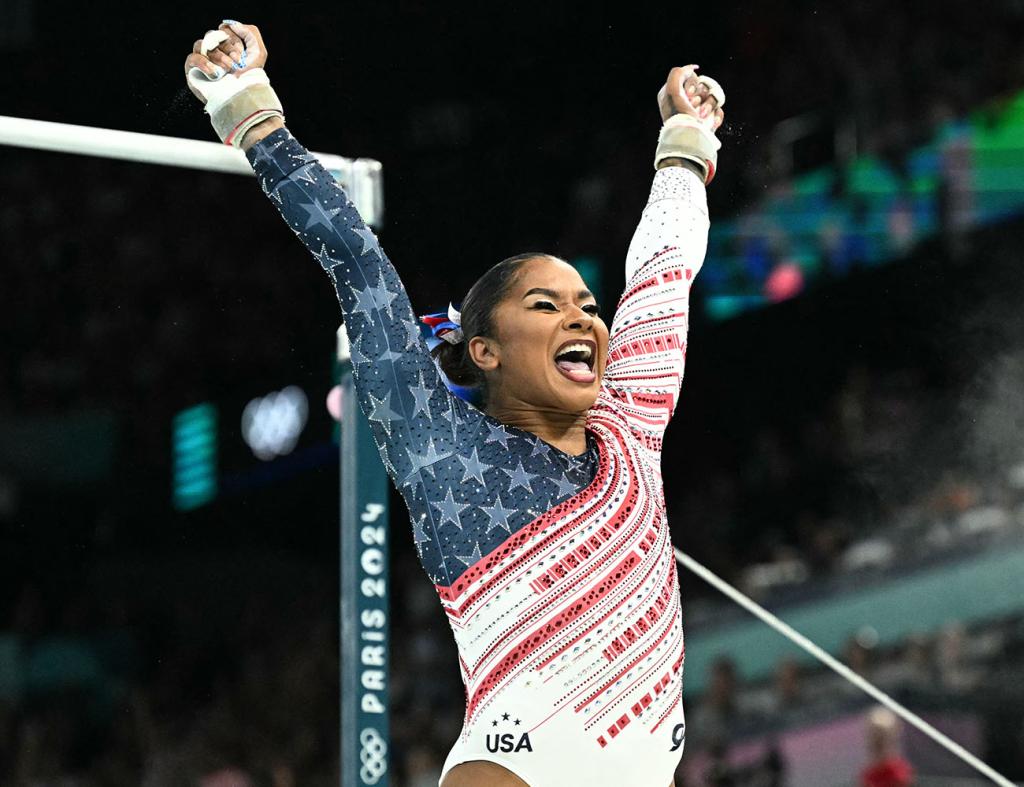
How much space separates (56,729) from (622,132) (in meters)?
4.00

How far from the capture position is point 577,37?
6.11m

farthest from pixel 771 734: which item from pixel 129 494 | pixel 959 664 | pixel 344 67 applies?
pixel 129 494

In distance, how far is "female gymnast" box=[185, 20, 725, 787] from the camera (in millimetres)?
2178

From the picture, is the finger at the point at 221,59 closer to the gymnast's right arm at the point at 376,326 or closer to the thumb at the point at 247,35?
the thumb at the point at 247,35

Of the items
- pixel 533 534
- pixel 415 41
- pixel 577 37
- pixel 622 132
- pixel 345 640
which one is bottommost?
pixel 533 534

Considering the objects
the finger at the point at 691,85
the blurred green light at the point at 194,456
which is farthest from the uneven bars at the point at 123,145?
the blurred green light at the point at 194,456

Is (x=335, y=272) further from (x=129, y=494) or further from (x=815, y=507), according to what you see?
(x=129, y=494)

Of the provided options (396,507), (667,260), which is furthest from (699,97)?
(396,507)

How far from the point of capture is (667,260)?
2641 millimetres

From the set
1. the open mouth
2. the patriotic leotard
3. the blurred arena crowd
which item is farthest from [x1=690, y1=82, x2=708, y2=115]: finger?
the blurred arena crowd

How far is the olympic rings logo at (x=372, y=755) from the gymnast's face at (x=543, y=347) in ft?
3.40

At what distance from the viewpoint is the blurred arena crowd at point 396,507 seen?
6355 mm

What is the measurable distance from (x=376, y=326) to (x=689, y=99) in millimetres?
886

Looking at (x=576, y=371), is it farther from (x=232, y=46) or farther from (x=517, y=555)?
(x=232, y=46)
